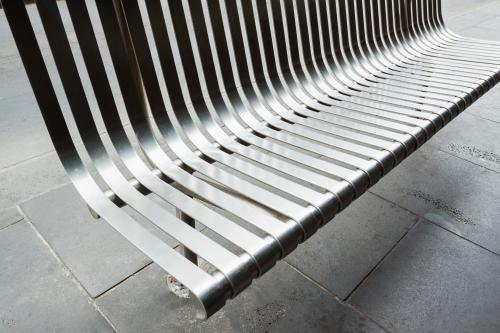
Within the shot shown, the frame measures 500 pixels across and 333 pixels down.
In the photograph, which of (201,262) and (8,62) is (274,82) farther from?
(8,62)

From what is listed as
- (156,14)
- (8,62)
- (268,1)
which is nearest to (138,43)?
(156,14)

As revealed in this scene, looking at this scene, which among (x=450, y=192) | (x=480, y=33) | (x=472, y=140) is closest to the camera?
(x=450, y=192)

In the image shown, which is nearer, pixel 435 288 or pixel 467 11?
pixel 435 288

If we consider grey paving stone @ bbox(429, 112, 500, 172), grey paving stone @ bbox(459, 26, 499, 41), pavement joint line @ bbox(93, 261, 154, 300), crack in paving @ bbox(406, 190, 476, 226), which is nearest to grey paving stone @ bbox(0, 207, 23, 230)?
pavement joint line @ bbox(93, 261, 154, 300)

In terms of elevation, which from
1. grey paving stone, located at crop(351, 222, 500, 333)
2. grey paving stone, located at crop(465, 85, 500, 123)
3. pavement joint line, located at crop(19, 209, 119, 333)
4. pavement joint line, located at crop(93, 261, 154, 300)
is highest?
pavement joint line, located at crop(19, 209, 119, 333)

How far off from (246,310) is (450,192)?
1.48 meters

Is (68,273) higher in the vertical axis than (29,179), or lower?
lower

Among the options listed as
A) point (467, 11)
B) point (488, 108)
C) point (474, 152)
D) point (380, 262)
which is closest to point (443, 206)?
point (380, 262)

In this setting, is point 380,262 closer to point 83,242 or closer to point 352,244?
point 352,244

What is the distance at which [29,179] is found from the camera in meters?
2.57

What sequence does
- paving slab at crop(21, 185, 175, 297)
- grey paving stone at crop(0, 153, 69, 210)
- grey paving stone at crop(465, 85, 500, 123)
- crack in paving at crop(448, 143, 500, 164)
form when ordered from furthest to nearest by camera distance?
grey paving stone at crop(465, 85, 500, 123)
crack in paving at crop(448, 143, 500, 164)
grey paving stone at crop(0, 153, 69, 210)
paving slab at crop(21, 185, 175, 297)

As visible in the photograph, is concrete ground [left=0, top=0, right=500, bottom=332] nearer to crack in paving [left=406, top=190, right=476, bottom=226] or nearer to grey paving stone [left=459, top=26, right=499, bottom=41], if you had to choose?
crack in paving [left=406, top=190, right=476, bottom=226]

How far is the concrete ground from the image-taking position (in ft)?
5.59

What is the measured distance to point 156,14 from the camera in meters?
1.59
